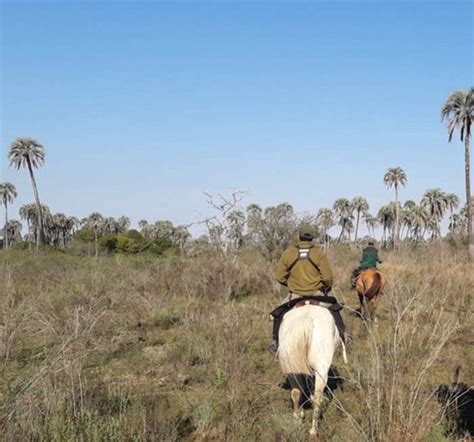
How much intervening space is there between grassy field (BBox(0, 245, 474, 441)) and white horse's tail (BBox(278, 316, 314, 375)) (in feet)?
1.67

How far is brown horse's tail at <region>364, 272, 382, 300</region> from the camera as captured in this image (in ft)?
35.9

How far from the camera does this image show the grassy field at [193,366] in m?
3.89

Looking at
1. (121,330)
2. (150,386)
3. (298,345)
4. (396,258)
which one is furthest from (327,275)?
(396,258)

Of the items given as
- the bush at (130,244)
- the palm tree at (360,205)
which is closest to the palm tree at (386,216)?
the palm tree at (360,205)

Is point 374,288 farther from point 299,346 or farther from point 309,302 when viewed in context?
point 299,346

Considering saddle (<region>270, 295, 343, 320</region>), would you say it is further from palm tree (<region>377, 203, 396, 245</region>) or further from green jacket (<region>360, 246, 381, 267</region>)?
palm tree (<region>377, 203, 396, 245</region>)

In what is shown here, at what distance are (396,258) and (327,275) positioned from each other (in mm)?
18389

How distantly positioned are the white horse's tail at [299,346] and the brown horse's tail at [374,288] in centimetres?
607

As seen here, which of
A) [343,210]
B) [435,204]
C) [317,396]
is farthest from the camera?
[343,210]

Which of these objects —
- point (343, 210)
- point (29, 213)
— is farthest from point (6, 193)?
point (343, 210)

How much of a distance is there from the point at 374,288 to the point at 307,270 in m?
5.54

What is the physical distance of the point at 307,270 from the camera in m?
5.93

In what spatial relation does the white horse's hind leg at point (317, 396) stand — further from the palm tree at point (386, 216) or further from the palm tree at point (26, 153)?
the palm tree at point (386, 216)

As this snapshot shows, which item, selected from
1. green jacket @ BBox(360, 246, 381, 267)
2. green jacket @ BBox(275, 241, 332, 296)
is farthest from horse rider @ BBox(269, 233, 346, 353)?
green jacket @ BBox(360, 246, 381, 267)
